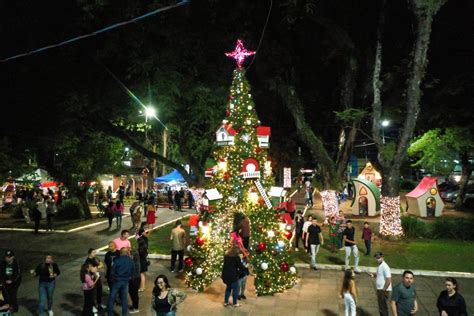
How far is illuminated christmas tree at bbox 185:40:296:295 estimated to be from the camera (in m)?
11.0

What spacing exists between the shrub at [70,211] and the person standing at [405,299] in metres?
21.3

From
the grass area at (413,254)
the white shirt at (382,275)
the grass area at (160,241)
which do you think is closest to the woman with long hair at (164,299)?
the white shirt at (382,275)

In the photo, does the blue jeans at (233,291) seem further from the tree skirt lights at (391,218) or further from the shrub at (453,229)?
the shrub at (453,229)

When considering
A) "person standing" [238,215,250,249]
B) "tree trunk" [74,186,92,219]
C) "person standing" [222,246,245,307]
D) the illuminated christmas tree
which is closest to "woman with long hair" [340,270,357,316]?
"person standing" [222,246,245,307]

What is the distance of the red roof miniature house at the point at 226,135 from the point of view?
38.2 ft

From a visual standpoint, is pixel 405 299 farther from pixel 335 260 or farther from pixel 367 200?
pixel 367 200

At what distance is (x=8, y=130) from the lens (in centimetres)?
1497

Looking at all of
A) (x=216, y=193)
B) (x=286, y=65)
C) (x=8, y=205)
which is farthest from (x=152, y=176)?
(x=216, y=193)

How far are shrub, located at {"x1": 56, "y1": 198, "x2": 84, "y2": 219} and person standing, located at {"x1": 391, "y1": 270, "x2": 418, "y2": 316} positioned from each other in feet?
69.9

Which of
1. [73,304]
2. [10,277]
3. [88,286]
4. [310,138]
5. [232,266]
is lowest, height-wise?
[73,304]

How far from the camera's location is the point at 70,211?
81.7 feet

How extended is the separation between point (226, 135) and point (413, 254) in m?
8.58

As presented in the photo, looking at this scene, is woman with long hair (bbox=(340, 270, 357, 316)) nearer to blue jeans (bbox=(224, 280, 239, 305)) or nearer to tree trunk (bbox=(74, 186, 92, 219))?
blue jeans (bbox=(224, 280, 239, 305))

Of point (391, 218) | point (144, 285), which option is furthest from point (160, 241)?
point (391, 218)
